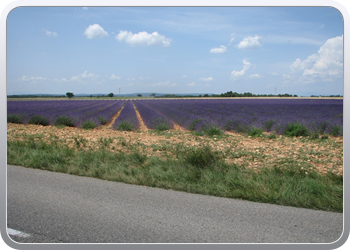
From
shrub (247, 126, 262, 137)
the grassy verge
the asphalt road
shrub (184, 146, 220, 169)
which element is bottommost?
the asphalt road

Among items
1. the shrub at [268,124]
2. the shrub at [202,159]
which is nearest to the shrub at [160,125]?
the shrub at [268,124]

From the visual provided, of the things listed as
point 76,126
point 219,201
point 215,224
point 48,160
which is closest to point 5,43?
point 215,224

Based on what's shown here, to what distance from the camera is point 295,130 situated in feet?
41.5

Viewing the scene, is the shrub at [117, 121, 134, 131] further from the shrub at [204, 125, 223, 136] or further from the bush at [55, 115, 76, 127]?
the shrub at [204, 125, 223, 136]

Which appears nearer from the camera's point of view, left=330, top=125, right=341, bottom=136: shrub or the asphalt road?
the asphalt road

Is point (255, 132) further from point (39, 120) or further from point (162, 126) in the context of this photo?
point (39, 120)

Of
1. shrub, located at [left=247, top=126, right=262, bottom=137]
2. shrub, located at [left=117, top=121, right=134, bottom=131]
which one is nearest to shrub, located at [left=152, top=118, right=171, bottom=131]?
shrub, located at [left=117, top=121, right=134, bottom=131]

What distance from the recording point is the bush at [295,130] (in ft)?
41.1

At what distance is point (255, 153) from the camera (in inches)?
322

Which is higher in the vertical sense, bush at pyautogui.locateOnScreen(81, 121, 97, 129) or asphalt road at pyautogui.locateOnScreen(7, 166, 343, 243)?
bush at pyautogui.locateOnScreen(81, 121, 97, 129)

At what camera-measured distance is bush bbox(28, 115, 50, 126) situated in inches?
675

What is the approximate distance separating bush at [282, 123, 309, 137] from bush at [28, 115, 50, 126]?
1306cm
